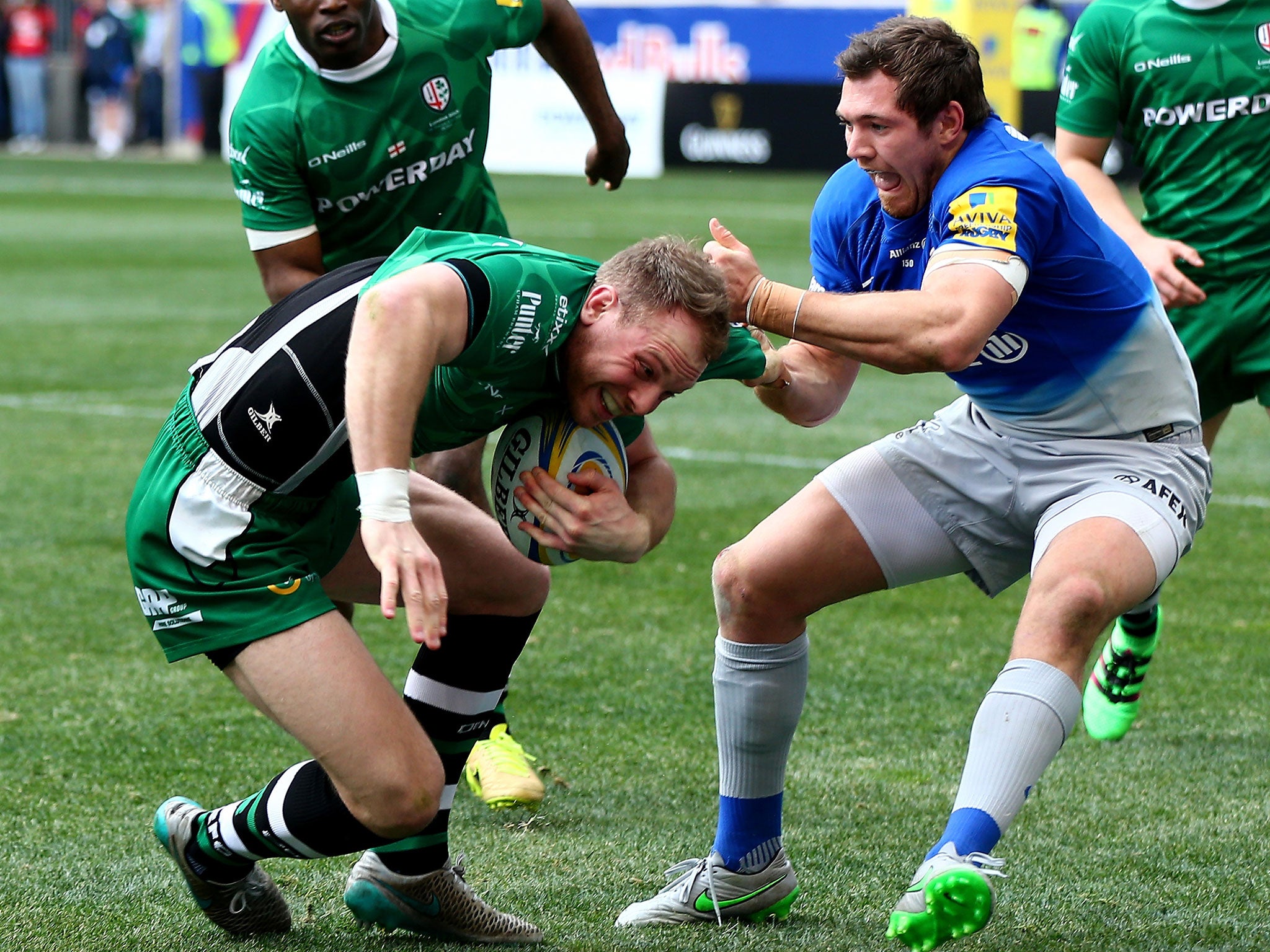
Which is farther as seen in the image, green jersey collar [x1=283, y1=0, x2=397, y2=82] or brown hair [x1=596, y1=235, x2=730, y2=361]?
green jersey collar [x1=283, y1=0, x2=397, y2=82]

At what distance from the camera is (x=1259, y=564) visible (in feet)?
25.7

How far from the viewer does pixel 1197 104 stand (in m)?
5.90

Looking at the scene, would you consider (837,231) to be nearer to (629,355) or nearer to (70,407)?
(629,355)

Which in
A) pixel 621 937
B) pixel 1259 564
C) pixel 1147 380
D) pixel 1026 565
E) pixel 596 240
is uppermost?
pixel 1147 380

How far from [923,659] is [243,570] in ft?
10.7

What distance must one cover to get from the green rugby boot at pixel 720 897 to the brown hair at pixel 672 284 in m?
1.30


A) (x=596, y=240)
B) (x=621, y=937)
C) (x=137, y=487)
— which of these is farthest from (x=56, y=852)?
(x=596, y=240)

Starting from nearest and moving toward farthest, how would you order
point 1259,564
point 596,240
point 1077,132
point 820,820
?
point 820,820 → point 1077,132 → point 1259,564 → point 596,240

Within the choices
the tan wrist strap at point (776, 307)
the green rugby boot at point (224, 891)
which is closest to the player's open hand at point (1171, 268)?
the tan wrist strap at point (776, 307)

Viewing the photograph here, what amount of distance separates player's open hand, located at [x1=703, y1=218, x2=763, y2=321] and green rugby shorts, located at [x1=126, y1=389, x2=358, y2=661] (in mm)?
977

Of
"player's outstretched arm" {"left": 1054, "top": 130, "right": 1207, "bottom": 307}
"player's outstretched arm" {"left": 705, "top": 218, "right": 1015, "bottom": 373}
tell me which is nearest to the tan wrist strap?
"player's outstretched arm" {"left": 705, "top": 218, "right": 1015, "bottom": 373}

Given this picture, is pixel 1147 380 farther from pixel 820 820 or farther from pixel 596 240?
pixel 596 240

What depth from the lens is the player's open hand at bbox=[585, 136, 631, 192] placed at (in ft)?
20.5

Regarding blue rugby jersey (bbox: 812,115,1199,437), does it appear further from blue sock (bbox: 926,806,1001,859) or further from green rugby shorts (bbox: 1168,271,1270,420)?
green rugby shorts (bbox: 1168,271,1270,420)
